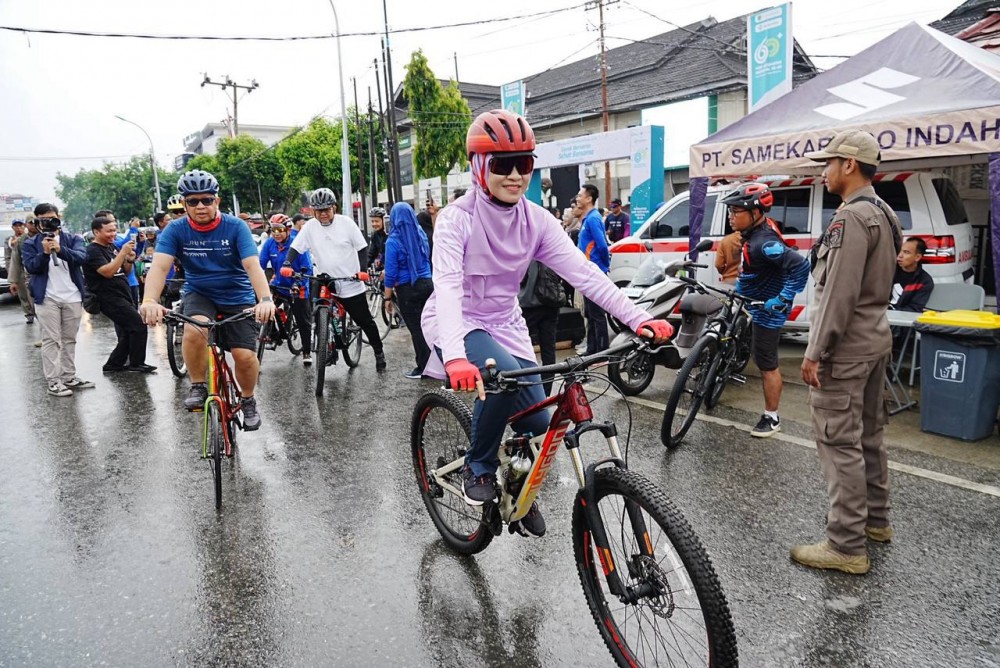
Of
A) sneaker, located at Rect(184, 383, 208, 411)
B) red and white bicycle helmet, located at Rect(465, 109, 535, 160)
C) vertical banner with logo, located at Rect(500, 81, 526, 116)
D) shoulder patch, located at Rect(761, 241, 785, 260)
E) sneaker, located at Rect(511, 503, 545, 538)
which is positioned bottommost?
sneaker, located at Rect(511, 503, 545, 538)

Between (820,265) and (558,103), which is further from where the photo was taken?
(558,103)

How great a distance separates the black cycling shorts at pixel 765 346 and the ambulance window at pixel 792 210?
129 inches

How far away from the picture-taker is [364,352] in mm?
9359

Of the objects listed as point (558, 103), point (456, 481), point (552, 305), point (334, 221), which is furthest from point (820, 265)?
point (558, 103)

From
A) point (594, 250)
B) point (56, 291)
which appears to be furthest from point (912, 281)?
point (56, 291)

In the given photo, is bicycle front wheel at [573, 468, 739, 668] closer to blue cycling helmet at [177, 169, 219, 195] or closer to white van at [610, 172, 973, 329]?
blue cycling helmet at [177, 169, 219, 195]

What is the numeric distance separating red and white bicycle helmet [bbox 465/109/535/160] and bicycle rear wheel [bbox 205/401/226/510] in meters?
2.60

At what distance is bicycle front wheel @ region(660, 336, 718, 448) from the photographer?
489 cm

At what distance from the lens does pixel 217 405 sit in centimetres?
436

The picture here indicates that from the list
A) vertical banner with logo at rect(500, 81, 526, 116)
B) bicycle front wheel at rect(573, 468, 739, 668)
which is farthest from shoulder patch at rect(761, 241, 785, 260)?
vertical banner with logo at rect(500, 81, 526, 116)

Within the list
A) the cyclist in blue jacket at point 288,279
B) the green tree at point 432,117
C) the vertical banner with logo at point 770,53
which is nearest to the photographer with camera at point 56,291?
the cyclist in blue jacket at point 288,279

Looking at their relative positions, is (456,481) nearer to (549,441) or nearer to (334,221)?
(549,441)

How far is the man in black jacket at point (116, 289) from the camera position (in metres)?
8.05

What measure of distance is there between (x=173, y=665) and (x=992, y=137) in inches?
269
